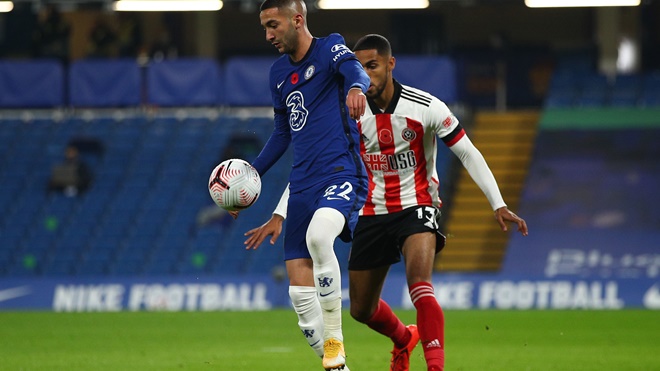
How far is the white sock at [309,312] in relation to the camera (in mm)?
7398

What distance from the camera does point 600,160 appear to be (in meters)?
24.1

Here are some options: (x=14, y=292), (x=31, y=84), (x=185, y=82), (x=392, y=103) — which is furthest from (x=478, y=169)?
(x=31, y=84)

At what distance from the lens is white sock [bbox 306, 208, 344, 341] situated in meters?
7.04

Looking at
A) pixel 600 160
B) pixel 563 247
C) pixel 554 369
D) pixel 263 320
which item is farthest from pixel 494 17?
pixel 554 369

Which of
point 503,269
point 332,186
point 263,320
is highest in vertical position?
point 332,186

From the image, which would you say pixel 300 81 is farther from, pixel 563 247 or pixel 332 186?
pixel 563 247

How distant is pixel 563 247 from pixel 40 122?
10.7 meters

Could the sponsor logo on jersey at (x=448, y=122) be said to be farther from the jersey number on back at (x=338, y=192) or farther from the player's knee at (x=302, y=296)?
the player's knee at (x=302, y=296)

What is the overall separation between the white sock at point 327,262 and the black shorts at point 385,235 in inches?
41.9

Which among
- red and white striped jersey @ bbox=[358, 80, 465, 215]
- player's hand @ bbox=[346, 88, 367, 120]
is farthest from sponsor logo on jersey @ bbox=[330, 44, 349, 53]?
red and white striped jersey @ bbox=[358, 80, 465, 215]

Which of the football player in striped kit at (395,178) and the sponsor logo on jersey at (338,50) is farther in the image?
the football player in striped kit at (395,178)

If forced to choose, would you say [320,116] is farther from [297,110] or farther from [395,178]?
[395,178]

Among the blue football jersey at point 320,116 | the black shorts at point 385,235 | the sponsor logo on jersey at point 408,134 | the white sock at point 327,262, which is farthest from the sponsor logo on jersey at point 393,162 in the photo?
the white sock at point 327,262

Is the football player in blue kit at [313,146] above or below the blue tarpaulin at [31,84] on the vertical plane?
above
